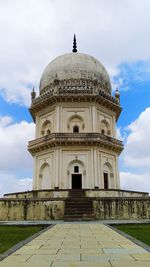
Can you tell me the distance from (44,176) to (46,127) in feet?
18.5

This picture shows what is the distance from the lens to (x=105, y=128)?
102 ft

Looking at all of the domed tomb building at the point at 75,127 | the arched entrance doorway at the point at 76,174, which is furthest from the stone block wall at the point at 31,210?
the arched entrance doorway at the point at 76,174

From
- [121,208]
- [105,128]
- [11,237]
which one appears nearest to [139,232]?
[11,237]

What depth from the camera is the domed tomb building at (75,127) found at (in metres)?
27.5

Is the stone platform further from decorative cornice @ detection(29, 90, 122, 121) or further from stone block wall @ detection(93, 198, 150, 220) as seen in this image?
decorative cornice @ detection(29, 90, 122, 121)

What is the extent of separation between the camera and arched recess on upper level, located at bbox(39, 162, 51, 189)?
28.4 meters

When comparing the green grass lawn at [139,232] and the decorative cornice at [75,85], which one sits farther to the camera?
the decorative cornice at [75,85]

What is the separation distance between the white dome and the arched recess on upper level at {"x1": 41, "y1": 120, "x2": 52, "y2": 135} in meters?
4.58

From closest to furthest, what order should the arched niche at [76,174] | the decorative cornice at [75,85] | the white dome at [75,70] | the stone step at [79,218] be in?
the stone step at [79,218] < the arched niche at [76,174] < the decorative cornice at [75,85] < the white dome at [75,70]

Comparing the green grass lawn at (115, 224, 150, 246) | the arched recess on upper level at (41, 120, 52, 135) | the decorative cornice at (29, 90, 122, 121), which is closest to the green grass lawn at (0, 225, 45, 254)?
the green grass lawn at (115, 224, 150, 246)

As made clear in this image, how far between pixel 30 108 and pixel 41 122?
7.25 ft

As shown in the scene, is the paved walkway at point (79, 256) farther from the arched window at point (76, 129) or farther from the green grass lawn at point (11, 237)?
the arched window at point (76, 129)

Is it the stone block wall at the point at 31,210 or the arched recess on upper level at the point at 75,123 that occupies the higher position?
the arched recess on upper level at the point at 75,123

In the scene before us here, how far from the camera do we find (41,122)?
3152cm
